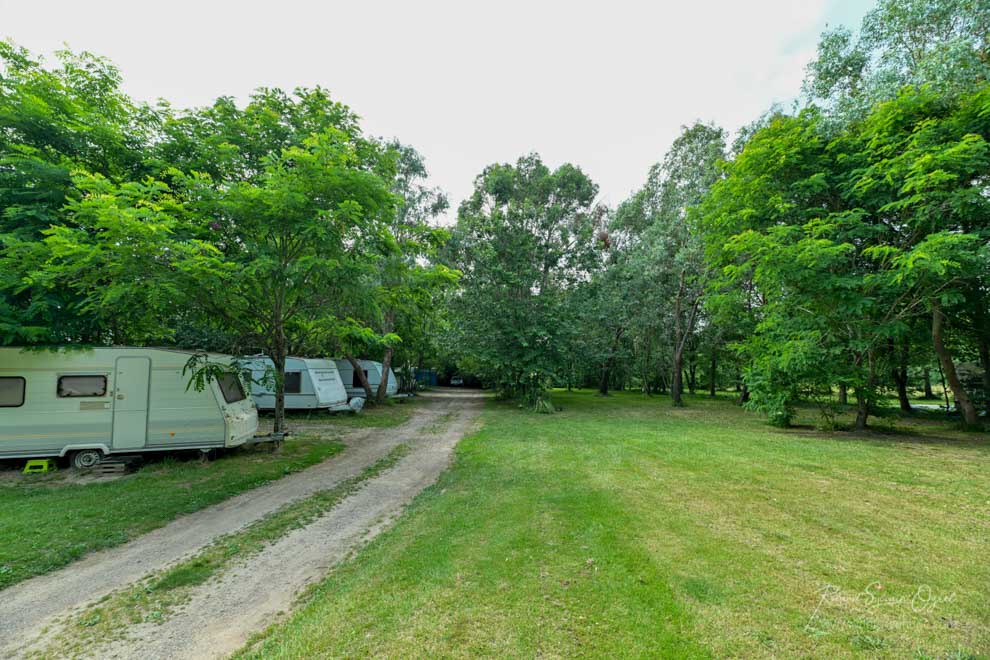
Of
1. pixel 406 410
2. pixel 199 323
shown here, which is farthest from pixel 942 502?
pixel 406 410

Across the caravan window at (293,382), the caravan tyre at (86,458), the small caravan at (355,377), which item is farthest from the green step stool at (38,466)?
the small caravan at (355,377)

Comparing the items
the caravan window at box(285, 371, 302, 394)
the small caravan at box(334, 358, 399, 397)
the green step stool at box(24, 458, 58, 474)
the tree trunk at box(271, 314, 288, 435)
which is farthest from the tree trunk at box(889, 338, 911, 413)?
the green step stool at box(24, 458, 58, 474)

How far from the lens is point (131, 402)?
7.86m

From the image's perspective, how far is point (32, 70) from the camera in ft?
26.8

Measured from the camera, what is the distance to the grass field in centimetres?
448

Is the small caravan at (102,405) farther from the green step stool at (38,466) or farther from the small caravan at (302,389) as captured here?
the small caravan at (302,389)

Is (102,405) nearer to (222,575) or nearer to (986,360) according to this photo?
(222,575)

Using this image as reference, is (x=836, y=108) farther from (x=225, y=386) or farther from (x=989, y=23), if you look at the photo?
(x=225, y=386)

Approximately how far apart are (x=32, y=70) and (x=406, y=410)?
1560 centimetres

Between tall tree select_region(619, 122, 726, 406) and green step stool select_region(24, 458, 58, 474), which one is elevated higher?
tall tree select_region(619, 122, 726, 406)

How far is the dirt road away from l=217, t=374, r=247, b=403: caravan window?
2.64 meters

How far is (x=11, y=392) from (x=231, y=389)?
3.42 meters

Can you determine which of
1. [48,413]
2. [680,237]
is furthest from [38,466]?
[680,237]

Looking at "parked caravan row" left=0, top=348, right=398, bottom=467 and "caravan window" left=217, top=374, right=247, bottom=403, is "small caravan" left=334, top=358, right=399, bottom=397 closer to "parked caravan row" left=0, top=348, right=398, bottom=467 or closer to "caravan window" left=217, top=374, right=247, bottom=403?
"caravan window" left=217, top=374, right=247, bottom=403
